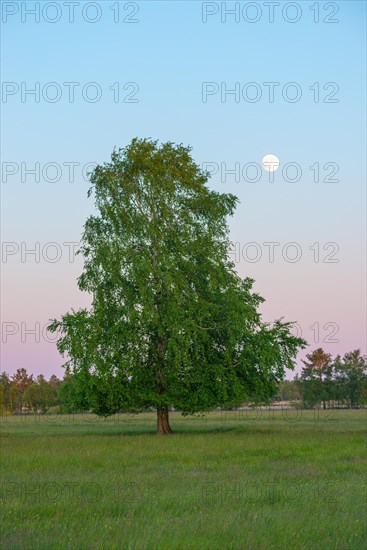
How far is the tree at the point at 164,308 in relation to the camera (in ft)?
135

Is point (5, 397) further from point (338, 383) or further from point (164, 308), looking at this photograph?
point (164, 308)

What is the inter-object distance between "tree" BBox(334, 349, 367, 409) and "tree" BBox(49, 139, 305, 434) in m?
89.4

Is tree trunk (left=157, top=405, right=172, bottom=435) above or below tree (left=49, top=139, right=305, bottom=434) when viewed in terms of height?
below

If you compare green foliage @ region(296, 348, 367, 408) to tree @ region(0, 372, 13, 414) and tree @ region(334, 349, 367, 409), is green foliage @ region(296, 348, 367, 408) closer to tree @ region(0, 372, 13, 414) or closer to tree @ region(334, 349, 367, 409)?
tree @ region(334, 349, 367, 409)

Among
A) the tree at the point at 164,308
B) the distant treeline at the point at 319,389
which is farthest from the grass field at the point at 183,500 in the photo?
the distant treeline at the point at 319,389

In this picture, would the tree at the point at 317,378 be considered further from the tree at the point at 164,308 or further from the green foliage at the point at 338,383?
the tree at the point at 164,308

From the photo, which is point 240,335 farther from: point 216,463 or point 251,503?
point 251,503

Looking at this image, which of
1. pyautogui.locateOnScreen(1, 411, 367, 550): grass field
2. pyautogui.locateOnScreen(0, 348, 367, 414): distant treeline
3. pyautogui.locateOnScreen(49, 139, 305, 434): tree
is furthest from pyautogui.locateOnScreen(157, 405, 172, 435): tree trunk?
pyautogui.locateOnScreen(0, 348, 367, 414): distant treeline

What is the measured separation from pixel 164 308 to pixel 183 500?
2742 centimetres

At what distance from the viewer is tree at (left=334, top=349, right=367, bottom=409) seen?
13000 centimetres

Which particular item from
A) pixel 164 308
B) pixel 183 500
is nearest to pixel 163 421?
pixel 164 308

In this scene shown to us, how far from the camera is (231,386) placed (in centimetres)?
4275

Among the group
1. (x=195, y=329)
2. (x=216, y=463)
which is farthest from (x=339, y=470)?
(x=195, y=329)

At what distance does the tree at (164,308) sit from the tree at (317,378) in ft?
278
